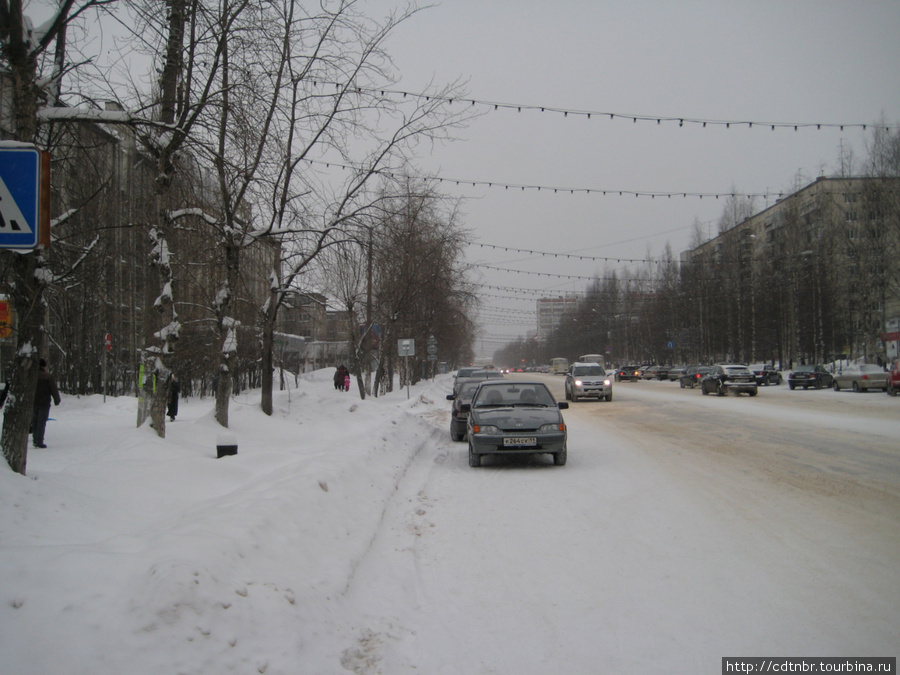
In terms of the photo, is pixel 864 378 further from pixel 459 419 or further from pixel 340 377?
pixel 340 377

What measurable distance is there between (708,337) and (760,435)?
58.9 metres

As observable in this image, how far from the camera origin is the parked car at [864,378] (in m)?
32.2

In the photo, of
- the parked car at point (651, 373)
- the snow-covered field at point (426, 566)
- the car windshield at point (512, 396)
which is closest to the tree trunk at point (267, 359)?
the snow-covered field at point (426, 566)

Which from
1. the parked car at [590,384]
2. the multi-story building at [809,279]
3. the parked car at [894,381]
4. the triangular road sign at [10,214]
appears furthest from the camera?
the multi-story building at [809,279]

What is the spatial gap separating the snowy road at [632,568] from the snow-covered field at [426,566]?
0.02 m

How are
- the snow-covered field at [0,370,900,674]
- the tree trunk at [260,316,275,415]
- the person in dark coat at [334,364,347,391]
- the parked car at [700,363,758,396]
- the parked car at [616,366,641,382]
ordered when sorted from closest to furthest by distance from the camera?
the snow-covered field at [0,370,900,674], the tree trunk at [260,316,275,415], the parked car at [700,363,758,396], the person in dark coat at [334,364,347,391], the parked car at [616,366,641,382]

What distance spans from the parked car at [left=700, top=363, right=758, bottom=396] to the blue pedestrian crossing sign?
1308 inches

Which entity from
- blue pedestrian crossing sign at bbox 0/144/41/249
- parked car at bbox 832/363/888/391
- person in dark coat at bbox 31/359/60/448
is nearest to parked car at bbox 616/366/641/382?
parked car at bbox 832/363/888/391

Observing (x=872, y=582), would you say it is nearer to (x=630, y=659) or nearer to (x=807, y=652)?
(x=807, y=652)

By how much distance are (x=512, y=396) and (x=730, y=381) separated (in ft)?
79.6

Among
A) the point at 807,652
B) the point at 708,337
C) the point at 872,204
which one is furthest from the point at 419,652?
the point at 708,337

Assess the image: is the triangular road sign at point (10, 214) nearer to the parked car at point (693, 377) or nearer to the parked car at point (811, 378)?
the parked car at point (811, 378)

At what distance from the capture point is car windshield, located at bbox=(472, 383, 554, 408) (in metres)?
12.1

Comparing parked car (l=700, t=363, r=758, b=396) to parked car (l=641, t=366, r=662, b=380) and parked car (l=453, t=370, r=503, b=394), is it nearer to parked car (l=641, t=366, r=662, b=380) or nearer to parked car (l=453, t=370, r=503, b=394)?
parked car (l=453, t=370, r=503, b=394)
